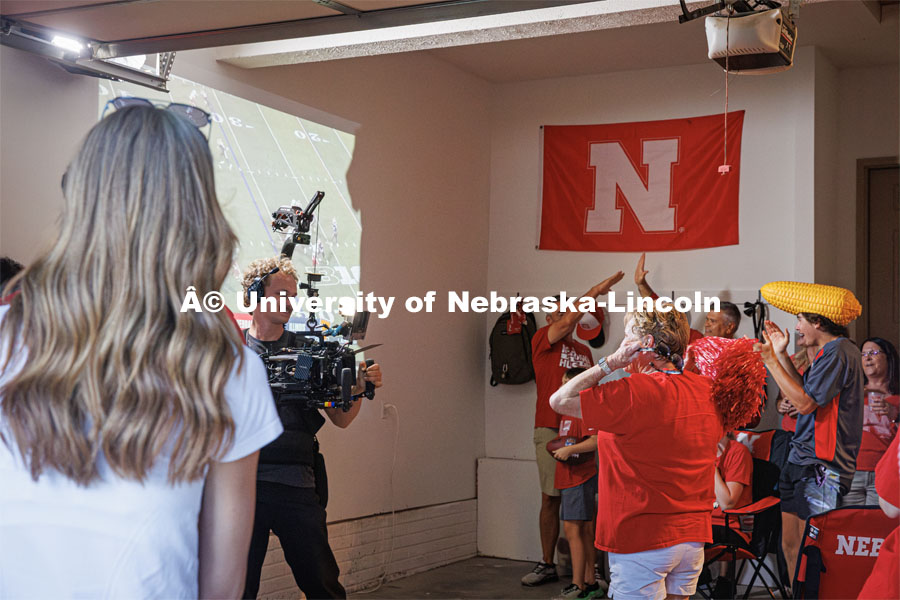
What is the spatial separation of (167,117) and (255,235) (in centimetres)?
401

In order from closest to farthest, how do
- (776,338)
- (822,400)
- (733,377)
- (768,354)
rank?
(733,377), (768,354), (822,400), (776,338)

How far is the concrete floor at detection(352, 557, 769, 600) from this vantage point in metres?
6.10

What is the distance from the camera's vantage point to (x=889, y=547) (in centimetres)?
226

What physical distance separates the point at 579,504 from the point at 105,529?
5.15 m

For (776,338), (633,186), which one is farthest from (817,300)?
(633,186)

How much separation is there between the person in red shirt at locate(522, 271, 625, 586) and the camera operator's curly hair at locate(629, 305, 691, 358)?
10.0 feet

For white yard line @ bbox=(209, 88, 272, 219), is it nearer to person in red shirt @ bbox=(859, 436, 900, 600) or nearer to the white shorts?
the white shorts

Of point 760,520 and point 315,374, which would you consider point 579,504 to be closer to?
point 760,520

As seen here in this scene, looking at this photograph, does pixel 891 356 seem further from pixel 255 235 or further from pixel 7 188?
pixel 7 188

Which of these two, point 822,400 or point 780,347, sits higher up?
point 780,347

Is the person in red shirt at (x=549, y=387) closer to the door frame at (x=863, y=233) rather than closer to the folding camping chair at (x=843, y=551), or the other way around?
the door frame at (x=863, y=233)

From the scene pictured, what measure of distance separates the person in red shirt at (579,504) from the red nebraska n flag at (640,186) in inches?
56.3

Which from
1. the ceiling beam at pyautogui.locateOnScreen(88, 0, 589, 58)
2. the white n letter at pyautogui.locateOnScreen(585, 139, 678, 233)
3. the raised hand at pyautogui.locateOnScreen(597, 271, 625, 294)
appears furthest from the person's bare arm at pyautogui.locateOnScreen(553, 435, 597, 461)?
the ceiling beam at pyautogui.locateOnScreen(88, 0, 589, 58)

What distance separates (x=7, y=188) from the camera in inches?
154
